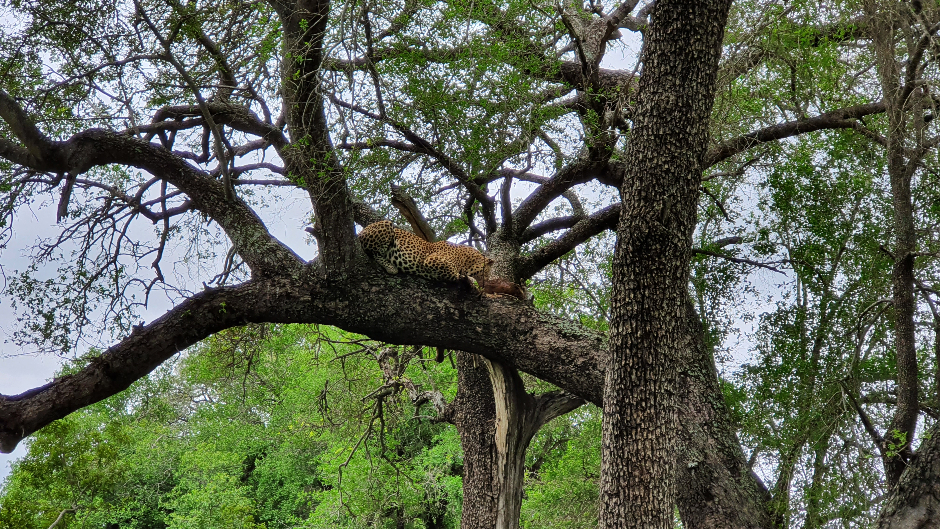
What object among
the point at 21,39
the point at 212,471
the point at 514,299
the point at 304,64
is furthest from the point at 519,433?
the point at 212,471

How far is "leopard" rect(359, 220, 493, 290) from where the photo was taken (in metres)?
6.48

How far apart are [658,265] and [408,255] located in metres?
2.57

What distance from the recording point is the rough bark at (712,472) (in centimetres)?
611

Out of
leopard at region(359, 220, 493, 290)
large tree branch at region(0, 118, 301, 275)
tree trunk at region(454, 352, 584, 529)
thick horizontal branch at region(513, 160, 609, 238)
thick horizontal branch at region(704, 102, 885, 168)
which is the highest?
thick horizontal branch at region(704, 102, 885, 168)

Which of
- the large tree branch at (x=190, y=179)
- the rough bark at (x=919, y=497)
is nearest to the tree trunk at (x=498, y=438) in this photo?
the large tree branch at (x=190, y=179)

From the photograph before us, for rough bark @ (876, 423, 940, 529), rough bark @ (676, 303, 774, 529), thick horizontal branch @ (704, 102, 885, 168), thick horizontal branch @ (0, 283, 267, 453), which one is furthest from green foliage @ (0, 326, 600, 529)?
rough bark @ (876, 423, 940, 529)

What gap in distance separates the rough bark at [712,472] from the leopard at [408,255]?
2.46 metres

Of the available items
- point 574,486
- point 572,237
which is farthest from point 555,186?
point 574,486

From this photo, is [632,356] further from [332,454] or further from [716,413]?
[332,454]

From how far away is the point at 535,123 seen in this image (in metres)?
6.47

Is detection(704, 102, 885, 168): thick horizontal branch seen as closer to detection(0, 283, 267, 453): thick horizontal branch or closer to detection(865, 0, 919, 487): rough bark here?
detection(865, 0, 919, 487): rough bark

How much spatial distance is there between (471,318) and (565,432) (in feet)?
30.1

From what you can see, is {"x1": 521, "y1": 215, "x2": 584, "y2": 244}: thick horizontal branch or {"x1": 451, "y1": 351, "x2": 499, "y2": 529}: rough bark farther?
{"x1": 521, "y1": 215, "x2": 584, "y2": 244}: thick horizontal branch

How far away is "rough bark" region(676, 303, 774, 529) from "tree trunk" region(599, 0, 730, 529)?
1.66m
